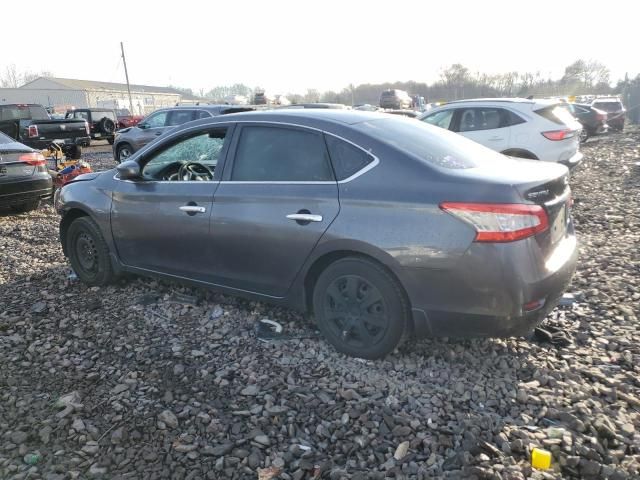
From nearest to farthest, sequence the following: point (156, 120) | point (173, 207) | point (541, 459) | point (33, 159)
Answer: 1. point (541, 459)
2. point (173, 207)
3. point (33, 159)
4. point (156, 120)

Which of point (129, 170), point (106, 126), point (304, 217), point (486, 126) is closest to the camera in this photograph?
point (304, 217)

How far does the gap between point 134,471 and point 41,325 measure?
215cm

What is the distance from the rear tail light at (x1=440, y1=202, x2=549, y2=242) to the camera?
2885 millimetres

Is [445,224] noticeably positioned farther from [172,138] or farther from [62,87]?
[62,87]

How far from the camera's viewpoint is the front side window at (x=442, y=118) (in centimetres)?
947

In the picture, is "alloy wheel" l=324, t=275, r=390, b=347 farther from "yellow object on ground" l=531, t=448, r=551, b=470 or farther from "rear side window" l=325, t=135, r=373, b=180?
"yellow object on ground" l=531, t=448, r=551, b=470

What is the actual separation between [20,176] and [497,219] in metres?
7.54

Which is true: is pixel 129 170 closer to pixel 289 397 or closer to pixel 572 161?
pixel 289 397

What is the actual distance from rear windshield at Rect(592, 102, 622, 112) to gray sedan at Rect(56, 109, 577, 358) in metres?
22.7

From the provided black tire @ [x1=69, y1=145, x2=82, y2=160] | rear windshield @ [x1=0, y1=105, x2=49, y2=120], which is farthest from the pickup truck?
black tire @ [x1=69, y1=145, x2=82, y2=160]

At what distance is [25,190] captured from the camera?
7941 millimetres

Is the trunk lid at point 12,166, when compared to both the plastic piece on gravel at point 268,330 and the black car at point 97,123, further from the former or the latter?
the black car at point 97,123

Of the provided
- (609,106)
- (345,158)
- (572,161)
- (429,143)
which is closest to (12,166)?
(345,158)

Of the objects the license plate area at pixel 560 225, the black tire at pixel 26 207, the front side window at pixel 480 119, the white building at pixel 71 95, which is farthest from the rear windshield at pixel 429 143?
the white building at pixel 71 95
